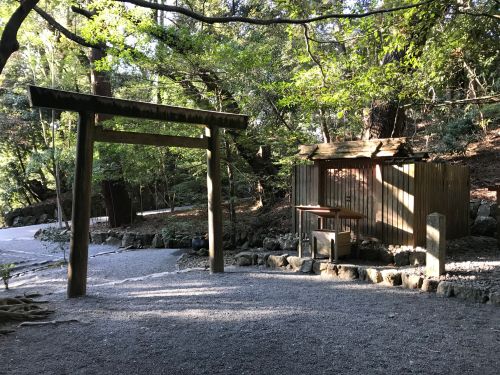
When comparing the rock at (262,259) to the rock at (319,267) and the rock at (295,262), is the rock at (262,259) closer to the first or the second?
Result: the rock at (295,262)

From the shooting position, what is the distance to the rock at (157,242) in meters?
11.9

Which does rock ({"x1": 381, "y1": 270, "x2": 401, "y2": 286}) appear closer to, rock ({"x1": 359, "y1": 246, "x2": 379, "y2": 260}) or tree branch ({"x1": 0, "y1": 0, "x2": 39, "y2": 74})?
rock ({"x1": 359, "y1": 246, "x2": 379, "y2": 260})

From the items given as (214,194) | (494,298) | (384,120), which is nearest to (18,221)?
(214,194)

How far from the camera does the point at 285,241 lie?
30.5 ft

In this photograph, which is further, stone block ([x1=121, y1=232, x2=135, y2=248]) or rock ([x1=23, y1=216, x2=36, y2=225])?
rock ([x1=23, y1=216, x2=36, y2=225])

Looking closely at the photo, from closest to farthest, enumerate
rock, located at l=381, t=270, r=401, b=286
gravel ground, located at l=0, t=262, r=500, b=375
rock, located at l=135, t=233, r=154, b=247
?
gravel ground, located at l=0, t=262, r=500, b=375, rock, located at l=381, t=270, r=401, b=286, rock, located at l=135, t=233, r=154, b=247

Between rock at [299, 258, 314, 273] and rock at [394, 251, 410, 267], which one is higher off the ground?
rock at [394, 251, 410, 267]

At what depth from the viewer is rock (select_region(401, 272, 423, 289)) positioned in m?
5.86

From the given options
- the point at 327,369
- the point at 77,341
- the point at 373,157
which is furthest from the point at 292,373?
the point at 373,157

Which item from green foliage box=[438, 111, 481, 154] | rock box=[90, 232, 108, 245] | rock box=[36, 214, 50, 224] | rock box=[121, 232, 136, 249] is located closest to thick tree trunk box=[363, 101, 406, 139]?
green foliage box=[438, 111, 481, 154]

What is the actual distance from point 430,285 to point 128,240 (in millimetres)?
9592

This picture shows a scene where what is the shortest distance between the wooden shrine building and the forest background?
115 centimetres

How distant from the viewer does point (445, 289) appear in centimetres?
545

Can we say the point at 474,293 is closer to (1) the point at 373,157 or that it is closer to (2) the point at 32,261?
(1) the point at 373,157
